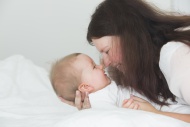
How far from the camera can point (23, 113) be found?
1.24 meters

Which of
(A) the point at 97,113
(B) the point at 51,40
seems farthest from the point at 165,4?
(A) the point at 97,113

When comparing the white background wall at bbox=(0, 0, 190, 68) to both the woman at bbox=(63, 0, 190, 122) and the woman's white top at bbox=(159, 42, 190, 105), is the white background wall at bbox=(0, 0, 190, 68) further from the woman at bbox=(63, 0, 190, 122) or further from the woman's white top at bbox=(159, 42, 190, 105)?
the woman's white top at bbox=(159, 42, 190, 105)

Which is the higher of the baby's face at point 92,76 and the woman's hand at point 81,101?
the baby's face at point 92,76

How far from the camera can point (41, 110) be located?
1285mm

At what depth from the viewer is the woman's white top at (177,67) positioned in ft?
3.15

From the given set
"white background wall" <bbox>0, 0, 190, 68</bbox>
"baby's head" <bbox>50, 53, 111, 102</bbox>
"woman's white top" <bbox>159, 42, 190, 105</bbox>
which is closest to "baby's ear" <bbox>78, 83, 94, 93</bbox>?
"baby's head" <bbox>50, 53, 111, 102</bbox>

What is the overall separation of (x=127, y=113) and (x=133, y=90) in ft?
1.24

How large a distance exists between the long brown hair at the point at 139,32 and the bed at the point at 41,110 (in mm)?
188

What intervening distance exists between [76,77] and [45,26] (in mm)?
734

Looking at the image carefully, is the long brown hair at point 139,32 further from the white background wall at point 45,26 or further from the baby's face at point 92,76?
the white background wall at point 45,26

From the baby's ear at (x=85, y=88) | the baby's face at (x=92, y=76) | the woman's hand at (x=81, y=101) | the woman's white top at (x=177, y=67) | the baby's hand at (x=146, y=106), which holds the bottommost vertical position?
the woman's hand at (x=81, y=101)

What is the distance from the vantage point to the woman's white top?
3.15 ft

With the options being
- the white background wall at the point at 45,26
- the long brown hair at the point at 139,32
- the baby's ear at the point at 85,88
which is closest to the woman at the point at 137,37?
the long brown hair at the point at 139,32

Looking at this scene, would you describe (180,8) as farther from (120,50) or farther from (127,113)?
(127,113)
